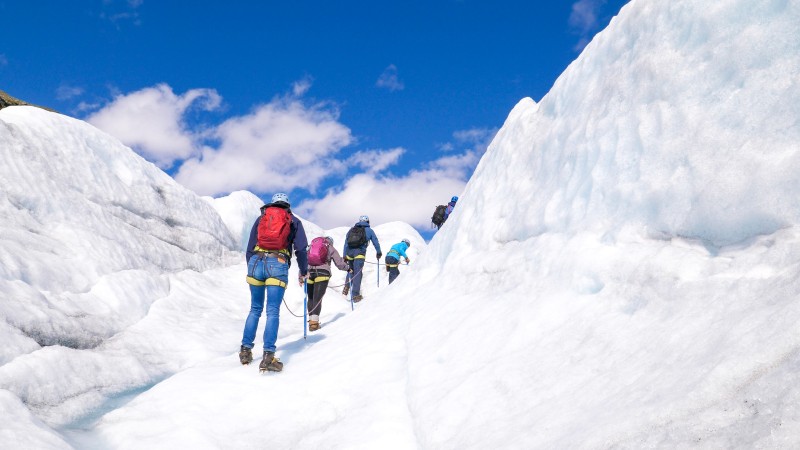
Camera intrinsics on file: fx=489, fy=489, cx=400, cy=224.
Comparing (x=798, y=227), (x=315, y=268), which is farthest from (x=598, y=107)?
(x=315, y=268)

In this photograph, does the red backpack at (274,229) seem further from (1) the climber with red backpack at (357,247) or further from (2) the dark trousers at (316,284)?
(1) the climber with red backpack at (357,247)

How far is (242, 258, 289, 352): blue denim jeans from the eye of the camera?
591 cm

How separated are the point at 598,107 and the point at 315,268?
6.15 metres

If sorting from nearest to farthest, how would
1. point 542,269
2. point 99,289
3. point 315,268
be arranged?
point 542,269
point 99,289
point 315,268

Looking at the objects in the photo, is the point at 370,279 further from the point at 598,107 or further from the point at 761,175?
the point at 761,175

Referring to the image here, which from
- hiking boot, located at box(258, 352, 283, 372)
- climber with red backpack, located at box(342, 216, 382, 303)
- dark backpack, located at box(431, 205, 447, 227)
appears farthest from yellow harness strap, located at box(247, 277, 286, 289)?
dark backpack, located at box(431, 205, 447, 227)

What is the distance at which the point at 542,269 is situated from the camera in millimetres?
4695

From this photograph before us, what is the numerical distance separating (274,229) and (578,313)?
3872mm

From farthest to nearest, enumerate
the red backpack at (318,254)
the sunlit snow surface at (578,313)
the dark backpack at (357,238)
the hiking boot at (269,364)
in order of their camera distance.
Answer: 1. the dark backpack at (357,238)
2. the red backpack at (318,254)
3. the hiking boot at (269,364)
4. the sunlit snow surface at (578,313)

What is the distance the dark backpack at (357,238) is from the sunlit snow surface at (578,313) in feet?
14.7

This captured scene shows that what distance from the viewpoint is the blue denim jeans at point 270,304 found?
19.4ft

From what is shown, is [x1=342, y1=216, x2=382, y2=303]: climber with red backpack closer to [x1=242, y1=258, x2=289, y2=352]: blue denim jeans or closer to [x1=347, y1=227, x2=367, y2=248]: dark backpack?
[x1=347, y1=227, x2=367, y2=248]: dark backpack

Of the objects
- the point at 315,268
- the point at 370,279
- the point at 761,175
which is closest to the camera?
the point at 761,175

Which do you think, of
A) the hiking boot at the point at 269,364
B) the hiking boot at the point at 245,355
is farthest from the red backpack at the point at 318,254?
the hiking boot at the point at 269,364
